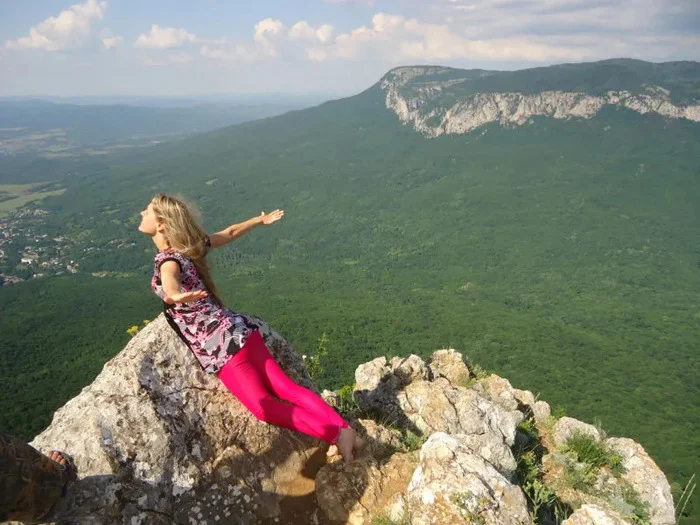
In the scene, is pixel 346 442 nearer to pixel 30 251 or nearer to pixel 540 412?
pixel 540 412

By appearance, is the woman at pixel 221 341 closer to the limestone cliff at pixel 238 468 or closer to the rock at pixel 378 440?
the limestone cliff at pixel 238 468

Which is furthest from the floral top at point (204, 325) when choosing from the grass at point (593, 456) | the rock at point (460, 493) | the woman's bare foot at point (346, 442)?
the grass at point (593, 456)

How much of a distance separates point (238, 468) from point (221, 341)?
160 centimetres

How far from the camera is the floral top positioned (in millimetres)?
5266

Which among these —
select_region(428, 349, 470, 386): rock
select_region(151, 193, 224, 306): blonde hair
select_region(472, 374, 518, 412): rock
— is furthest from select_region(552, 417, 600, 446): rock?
select_region(151, 193, 224, 306): blonde hair

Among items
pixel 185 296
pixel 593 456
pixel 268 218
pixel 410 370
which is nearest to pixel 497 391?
pixel 410 370

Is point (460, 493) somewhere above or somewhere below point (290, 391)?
below

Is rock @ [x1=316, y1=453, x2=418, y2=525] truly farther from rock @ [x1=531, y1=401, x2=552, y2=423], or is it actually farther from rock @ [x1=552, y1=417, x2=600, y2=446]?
rock @ [x1=531, y1=401, x2=552, y2=423]

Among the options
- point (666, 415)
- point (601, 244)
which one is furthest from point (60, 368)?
point (601, 244)

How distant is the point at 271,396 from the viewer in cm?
538

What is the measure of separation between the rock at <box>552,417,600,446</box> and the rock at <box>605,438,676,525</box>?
529 millimetres

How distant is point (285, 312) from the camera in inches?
3093

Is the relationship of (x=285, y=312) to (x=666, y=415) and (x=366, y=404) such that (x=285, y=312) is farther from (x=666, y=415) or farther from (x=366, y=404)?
(x=366, y=404)

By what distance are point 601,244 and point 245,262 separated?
4527 inches
